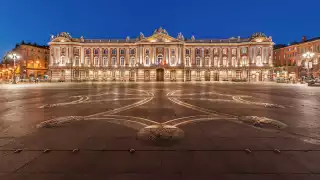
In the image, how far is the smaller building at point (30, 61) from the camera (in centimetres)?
7593

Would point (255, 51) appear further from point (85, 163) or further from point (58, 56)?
point (85, 163)

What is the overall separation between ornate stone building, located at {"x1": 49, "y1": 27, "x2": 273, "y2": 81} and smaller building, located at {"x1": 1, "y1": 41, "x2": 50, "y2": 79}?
14005mm

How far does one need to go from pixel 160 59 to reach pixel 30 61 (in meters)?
53.7

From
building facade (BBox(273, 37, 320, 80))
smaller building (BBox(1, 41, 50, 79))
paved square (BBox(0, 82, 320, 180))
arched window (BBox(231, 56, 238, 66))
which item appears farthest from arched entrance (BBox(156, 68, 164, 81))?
paved square (BBox(0, 82, 320, 180))

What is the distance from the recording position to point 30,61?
7794cm

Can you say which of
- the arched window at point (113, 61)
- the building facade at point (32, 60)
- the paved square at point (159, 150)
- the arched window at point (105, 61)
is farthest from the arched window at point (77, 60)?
the paved square at point (159, 150)

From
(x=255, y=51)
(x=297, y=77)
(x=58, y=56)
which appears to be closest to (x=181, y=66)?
(x=255, y=51)

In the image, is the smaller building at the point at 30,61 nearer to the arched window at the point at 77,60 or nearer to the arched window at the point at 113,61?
the arched window at the point at 77,60

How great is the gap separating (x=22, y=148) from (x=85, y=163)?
6.23 ft

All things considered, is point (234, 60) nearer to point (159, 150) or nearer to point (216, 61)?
point (216, 61)

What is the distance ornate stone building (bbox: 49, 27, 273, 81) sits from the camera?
70.9 m

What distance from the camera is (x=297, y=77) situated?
66938 mm

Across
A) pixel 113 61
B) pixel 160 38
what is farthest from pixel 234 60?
pixel 113 61

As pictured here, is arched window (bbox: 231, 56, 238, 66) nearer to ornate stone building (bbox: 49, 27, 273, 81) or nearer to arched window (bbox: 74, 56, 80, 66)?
ornate stone building (bbox: 49, 27, 273, 81)
